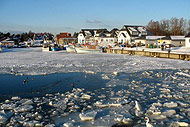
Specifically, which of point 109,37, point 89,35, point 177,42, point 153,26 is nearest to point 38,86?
point 177,42

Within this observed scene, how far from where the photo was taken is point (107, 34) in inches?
3132

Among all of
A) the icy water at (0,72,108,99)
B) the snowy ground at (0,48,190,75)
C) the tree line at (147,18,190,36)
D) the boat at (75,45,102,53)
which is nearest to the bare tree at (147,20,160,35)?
the tree line at (147,18,190,36)

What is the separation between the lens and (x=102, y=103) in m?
9.14

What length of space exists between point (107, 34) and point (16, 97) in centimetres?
7123

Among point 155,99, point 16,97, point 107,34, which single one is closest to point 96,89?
→ point 155,99

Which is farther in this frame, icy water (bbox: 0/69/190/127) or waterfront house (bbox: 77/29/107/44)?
waterfront house (bbox: 77/29/107/44)

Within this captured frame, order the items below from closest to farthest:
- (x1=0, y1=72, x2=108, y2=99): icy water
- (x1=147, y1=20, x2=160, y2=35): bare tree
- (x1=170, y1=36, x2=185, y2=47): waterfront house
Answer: (x1=0, y1=72, x2=108, y2=99): icy water < (x1=170, y1=36, x2=185, y2=47): waterfront house < (x1=147, y1=20, x2=160, y2=35): bare tree

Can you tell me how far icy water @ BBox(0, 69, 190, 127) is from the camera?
7.31 m

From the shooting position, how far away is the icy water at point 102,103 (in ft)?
24.0

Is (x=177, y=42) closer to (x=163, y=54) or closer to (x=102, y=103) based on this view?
(x=163, y=54)

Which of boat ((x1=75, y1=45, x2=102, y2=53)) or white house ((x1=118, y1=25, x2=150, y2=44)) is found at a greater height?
white house ((x1=118, y1=25, x2=150, y2=44))

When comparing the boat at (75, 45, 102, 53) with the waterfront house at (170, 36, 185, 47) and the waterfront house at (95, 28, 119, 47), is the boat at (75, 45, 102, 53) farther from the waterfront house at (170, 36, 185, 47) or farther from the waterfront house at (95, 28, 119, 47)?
the waterfront house at (95, 28, 119, 47)

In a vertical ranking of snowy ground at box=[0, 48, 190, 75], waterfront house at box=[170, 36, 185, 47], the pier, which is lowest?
snowy ground at box=[0, 48, 190, 75]

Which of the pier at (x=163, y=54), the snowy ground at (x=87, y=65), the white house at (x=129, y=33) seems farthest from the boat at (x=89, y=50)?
the white house at (x=129, y=33)
